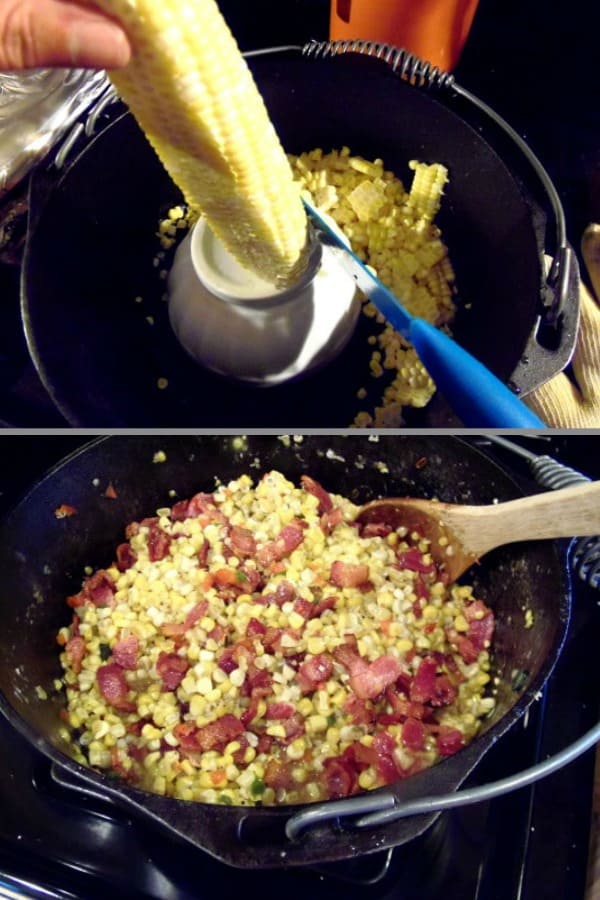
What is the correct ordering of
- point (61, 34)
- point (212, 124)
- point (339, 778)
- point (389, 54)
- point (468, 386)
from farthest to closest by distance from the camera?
point (389, 54) < point (339, 778) < point (468, 386) < point (212, 124) < point (61, 34)

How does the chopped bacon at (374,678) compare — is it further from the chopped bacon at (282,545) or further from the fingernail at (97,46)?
the fingernail at (97,46)

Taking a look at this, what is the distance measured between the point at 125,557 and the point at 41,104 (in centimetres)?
56

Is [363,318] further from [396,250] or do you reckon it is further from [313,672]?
[313,672]

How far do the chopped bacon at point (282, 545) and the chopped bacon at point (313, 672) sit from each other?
0.43 ft

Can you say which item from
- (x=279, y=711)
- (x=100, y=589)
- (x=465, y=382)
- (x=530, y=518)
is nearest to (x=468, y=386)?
(x=465, y=382)

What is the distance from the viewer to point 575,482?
0.80 metres

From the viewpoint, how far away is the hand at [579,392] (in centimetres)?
93

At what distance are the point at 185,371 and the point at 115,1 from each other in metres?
0.58

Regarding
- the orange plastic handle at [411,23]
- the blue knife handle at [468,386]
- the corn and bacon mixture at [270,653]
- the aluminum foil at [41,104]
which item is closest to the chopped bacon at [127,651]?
the corn and bacon mixture at [270,653]

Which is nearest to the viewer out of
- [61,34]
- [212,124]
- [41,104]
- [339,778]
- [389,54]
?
[61,34]

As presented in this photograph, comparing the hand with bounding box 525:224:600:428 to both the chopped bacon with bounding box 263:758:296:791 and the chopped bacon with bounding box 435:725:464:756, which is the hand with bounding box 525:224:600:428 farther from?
the chopped bacon with bounding box 263:758:296:791

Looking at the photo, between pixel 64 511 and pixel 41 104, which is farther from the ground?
pixel 41 104

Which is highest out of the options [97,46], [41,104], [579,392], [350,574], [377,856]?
[97,46]

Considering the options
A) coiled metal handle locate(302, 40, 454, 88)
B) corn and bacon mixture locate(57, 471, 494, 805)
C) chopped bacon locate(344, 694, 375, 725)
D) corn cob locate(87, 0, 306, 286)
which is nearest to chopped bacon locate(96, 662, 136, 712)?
corn and bacon mixture locate(57, 471, 494, 805)
